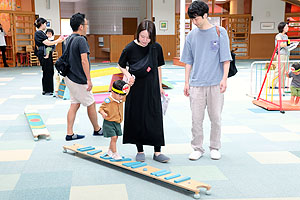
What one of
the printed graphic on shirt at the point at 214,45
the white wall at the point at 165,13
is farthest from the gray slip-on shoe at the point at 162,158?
the white wall at the point at 165,13

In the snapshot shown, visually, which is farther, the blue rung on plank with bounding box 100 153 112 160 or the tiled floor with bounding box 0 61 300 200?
the blue rung on plank with bounding box 100 153 112 160

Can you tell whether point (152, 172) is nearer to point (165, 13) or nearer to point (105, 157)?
point (105, 157)

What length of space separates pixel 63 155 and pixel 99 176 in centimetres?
85

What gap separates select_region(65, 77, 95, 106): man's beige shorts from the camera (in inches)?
184

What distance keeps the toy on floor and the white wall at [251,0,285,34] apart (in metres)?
15.8

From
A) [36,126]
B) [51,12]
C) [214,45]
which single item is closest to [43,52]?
[36,126]

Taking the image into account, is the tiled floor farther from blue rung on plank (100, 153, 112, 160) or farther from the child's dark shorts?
the child's dark shorts

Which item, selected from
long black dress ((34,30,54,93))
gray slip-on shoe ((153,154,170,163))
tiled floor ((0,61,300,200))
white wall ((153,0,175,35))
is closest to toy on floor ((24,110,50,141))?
tiled floor ((0,61,300,200))

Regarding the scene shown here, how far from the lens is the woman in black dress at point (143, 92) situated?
365cm

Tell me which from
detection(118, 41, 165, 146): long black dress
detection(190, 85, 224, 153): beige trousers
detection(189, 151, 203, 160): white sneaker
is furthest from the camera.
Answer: detection(189, 151, 203, 160): white sneaker

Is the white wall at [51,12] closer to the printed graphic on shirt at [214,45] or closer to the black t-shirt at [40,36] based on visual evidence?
the black t-shirt at [40,36]

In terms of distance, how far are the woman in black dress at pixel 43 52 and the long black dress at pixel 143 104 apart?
3755 millimetres

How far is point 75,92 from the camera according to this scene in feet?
15.4

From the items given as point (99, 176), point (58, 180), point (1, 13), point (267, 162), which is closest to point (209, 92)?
point (267, 162)
